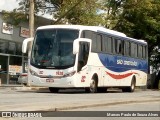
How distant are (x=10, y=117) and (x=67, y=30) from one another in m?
13.8

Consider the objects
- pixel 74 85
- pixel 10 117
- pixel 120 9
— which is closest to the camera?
pixel 10 117

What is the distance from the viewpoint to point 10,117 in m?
11.9

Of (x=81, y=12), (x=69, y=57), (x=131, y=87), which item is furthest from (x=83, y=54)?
(x=81, y=12)

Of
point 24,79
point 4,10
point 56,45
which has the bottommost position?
point 24,79

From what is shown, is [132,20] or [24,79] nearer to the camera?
[24,79]

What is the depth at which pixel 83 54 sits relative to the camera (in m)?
25.4

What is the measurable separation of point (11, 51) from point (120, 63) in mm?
12888

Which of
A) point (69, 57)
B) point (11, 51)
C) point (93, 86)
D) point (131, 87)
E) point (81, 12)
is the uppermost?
point (81, 12)

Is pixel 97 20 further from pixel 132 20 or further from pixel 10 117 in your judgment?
pixel 10 117

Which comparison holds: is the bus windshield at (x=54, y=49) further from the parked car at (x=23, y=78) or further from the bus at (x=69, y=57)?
the parked car at (x=23, y=78)

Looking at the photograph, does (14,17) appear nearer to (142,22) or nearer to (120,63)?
(120,63)

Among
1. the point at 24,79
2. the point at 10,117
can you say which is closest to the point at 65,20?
the point at 24,79

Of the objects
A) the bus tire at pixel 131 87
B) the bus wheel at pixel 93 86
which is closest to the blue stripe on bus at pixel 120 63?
the bus tire at pixel 131 87

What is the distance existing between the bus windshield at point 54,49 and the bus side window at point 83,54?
0.52m
